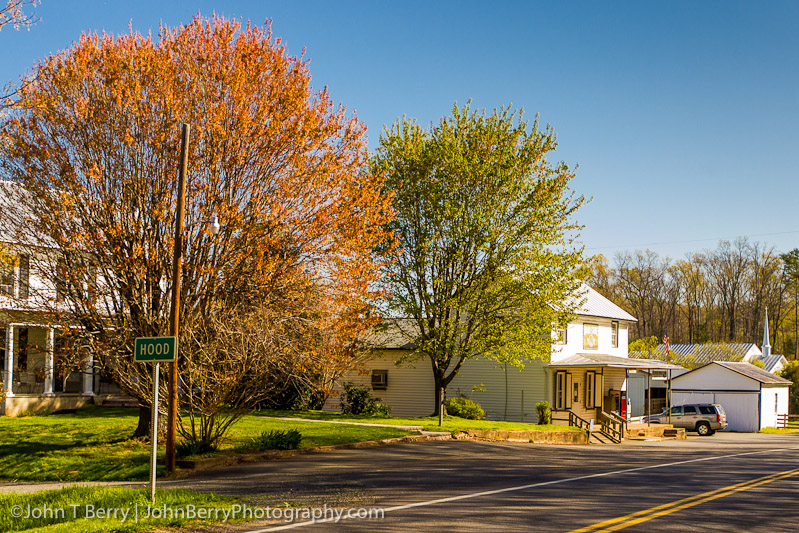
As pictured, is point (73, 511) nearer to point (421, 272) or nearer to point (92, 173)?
point (92, 173)

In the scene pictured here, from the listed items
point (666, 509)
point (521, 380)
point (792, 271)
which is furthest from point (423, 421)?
point (792, 271)

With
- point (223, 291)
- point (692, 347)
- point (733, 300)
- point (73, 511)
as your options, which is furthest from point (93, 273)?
point (733, 300)

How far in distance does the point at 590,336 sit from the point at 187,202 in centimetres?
2671

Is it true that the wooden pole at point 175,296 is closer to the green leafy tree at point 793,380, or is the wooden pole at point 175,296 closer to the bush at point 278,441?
the bush at point 278,441

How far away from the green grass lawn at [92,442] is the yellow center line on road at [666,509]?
9.73m

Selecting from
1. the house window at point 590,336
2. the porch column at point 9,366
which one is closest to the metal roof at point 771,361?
the house window at point 590,336

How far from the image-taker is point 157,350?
11.9m

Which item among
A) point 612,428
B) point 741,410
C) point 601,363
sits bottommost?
point 741,410

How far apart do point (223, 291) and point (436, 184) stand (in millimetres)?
12769

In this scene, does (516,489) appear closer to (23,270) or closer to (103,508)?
(103,508)

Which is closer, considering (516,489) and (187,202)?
(516,489)

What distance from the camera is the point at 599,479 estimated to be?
1636cm

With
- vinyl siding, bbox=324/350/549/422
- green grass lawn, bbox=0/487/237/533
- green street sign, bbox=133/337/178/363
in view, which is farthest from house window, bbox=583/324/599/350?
green street sign, bbox=133/337/178/363

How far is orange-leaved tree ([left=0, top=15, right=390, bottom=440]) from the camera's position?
18.1m
